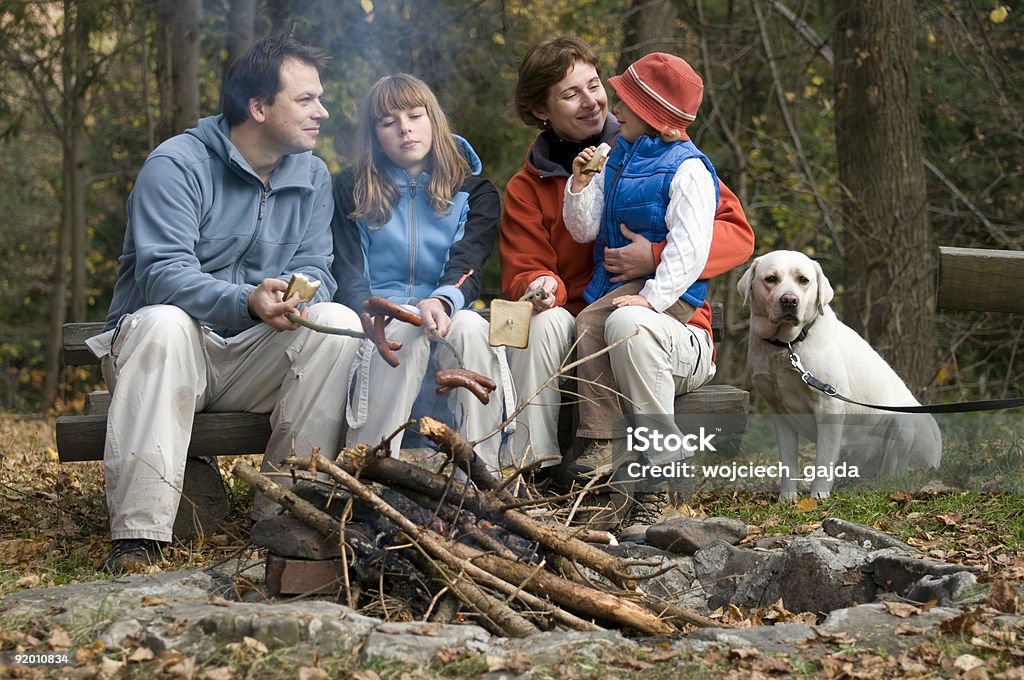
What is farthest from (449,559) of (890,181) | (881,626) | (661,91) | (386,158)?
(890,181)

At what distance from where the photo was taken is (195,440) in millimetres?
4512

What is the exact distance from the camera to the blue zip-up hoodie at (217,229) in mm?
4379

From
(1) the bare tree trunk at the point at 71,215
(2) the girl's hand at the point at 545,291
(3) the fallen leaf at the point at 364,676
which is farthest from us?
(1) the bare tree trunk at the point at 71,215

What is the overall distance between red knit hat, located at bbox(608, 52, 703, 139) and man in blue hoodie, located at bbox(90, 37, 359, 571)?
1.33 meters

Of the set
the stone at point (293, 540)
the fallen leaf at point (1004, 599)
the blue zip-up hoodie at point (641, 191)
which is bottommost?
the fallen leaf at point (1004, 599)

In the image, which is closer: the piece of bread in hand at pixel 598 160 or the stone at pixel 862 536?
the stone at pixel 862 536

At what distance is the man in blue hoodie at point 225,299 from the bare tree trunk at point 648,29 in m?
5.68

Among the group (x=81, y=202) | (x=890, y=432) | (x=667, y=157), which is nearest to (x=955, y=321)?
(x=890, y=432)

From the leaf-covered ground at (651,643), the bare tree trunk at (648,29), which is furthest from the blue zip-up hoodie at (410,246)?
the bare tree trunk at (648,29)

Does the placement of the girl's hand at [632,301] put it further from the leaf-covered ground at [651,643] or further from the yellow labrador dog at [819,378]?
the leaf-covered ground at [651,643]

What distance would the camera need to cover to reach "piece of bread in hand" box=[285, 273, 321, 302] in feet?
13.9

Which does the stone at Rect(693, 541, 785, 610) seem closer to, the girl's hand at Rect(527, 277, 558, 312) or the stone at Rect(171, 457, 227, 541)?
the girl's hand at Rect(527, 277, 558, 312)

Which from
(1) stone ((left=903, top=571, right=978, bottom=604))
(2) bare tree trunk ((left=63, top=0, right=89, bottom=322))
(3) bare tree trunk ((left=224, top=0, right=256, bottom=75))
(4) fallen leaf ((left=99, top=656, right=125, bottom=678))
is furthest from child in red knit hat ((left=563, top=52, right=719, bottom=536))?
(2) bare tree trunk ((left=63, top=0, right=89, bottom=322))

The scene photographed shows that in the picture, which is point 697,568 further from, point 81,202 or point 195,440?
point 81,202
